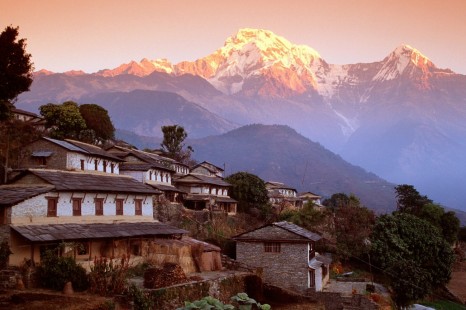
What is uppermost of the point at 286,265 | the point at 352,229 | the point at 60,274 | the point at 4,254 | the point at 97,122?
the point at 97,122

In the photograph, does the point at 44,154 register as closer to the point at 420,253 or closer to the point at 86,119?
the point at 86,119

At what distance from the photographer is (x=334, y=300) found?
41.6 meters

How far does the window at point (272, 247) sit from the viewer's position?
146 feet

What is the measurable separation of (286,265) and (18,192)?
67.8 feet

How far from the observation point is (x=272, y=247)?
44.5 m

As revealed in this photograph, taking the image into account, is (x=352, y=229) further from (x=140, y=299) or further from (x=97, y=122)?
(x=140, y=299)

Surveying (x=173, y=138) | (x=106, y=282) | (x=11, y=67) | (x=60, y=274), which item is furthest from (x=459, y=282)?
(x=11, y=67)

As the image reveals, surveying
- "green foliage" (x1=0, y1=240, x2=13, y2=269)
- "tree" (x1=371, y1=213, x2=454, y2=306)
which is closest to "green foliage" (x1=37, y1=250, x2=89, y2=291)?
"green foliage" (x1=0, y1=240, x2=13, y2=269)

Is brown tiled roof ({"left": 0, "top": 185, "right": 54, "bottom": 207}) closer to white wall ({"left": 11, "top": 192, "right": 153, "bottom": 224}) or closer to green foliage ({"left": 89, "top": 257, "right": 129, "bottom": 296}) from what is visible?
white wall ({"left": 11, "top": 192, "right": 153, "bottom": 224})

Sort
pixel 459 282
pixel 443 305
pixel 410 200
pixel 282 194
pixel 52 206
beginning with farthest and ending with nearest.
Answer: pixel 282 194 → pixel 410 200 → pixel 459 282 → pixel 443 305 → pixel 52 206

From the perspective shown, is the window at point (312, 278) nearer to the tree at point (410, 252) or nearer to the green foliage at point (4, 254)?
the tree at point (410, 252)

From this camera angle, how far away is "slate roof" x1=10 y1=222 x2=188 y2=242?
106 ft

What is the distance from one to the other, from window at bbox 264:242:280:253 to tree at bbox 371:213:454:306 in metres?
12.5

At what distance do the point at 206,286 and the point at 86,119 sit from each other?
48.1 metres
